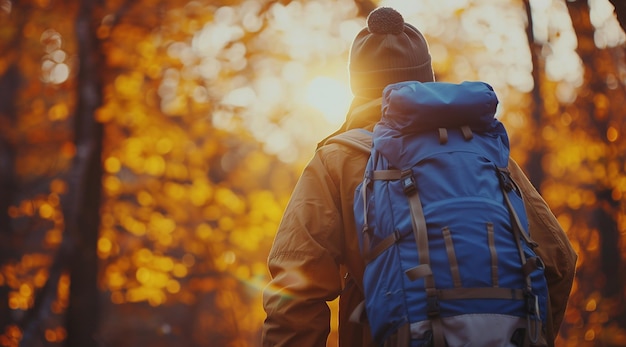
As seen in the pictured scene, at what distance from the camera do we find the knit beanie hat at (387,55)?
96.2 inches

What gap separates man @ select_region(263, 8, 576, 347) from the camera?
2.13 m

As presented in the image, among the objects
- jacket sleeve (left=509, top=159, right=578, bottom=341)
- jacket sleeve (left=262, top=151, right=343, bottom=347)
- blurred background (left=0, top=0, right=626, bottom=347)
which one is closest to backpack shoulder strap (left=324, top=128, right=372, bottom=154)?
jacket sleeve (left=262, top=151, right=343, bottom=347)

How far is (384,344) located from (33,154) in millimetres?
11274

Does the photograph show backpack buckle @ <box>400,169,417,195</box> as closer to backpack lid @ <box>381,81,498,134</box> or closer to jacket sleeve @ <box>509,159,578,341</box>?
backpack lid @ <box>381,81,498,134</box>

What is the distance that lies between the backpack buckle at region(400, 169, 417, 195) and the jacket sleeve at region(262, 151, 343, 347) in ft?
1.08

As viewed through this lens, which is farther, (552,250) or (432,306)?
(552,250)

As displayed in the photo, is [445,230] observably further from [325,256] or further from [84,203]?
[84,203]

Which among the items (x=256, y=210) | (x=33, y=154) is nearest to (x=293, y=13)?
(x=256, y=210)

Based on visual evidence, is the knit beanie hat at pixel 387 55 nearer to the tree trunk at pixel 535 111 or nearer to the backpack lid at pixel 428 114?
the backpack lid at pixel 428 114

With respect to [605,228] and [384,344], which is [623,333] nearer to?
[605,228]

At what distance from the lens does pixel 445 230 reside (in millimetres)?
1890

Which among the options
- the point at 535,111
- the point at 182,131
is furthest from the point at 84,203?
the point at 535,111

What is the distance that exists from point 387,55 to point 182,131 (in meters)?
8.44

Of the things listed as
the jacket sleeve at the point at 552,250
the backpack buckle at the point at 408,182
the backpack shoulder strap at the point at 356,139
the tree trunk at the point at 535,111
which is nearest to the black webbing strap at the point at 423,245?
the backpack buckle at the point at 408,182
